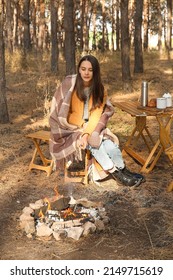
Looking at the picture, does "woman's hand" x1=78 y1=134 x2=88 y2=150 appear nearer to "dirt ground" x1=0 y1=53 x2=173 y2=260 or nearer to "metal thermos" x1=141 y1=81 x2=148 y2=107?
"dirt ground" x1=0 y1=53 x2=173 y2=260

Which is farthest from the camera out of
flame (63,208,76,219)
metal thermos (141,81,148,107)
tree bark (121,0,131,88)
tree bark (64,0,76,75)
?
tree bark (121,0,131,88)

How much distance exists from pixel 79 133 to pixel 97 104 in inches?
17.2

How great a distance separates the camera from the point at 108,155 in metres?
5.38

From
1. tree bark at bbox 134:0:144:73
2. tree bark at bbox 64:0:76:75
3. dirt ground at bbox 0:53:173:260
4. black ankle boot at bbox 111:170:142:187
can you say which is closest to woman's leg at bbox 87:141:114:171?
black ankle boot at bbox 111:170:142:187

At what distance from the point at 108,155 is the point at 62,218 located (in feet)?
4.18

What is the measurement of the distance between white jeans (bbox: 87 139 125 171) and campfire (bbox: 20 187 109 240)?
0.69 m

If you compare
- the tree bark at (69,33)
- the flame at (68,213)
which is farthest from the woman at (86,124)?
the tree bark at (69,33)

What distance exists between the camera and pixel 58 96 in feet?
17.9

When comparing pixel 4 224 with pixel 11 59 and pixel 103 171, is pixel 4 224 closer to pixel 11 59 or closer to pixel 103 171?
pixel 103 171

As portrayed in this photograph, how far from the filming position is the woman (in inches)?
209

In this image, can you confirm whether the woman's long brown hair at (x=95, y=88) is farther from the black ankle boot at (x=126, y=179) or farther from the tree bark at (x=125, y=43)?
the tree bark at (x=125, y=43)

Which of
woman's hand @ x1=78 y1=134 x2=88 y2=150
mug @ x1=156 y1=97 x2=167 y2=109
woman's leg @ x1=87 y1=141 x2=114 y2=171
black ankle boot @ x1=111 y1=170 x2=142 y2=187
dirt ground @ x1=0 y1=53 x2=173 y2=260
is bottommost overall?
dirt ground @ x1=0 y1=53 x2=173 y2=260

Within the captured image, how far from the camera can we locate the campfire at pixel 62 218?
13.7 ft

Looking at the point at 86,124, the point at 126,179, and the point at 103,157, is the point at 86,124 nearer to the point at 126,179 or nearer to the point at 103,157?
the point at 103,157
